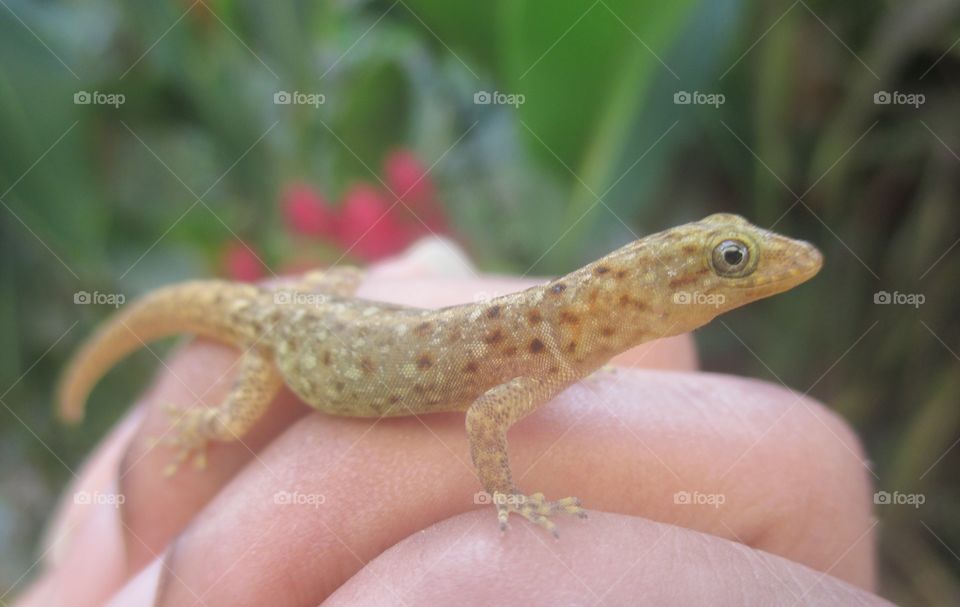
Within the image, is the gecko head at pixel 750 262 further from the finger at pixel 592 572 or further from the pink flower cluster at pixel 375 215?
the pink flower cluster at pixel 375 215

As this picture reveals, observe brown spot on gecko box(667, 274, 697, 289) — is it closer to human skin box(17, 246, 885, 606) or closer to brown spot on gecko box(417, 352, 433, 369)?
human skin box(17, 246, 885, 606)

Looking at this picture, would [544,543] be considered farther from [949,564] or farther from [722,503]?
[949,564]

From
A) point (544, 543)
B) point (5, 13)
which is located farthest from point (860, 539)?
point (5, 13)

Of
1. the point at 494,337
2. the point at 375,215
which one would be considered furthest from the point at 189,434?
the point at 375,215

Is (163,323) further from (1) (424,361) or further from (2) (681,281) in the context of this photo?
(2) (681,281)

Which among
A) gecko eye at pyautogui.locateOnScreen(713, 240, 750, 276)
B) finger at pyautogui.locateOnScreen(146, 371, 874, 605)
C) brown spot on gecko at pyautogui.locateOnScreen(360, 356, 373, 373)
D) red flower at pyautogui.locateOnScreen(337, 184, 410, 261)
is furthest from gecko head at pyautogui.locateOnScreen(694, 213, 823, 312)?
red flower at pyautogui.locateOnScreen(337, 184, 410, 261)
